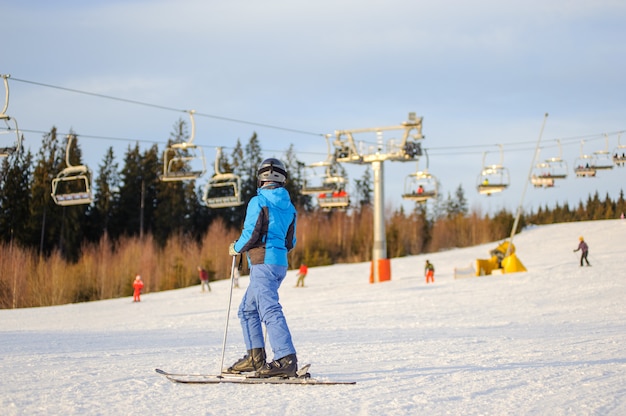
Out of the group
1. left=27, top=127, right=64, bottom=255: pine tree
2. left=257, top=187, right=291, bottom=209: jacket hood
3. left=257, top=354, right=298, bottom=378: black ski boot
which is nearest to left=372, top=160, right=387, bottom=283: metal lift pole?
left=257, top=187, right=291, bottom=209: jacket hood

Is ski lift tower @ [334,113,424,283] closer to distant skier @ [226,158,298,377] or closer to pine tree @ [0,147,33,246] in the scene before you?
distant skier @ [226,158,298,377]

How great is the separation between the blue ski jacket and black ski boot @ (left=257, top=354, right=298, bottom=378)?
0.78 m

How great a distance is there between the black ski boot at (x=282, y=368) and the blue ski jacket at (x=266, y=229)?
30.6 inches

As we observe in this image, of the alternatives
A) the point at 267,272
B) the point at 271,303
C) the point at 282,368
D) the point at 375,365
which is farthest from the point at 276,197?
the point at 375,365

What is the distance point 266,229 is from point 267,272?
1.15 feet

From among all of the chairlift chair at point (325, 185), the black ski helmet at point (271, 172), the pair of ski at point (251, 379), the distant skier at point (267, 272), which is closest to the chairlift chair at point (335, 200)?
the chairlift chair at point (325, 185)

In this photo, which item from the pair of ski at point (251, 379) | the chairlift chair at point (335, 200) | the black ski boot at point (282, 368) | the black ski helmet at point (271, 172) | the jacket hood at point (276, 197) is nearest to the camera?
the pair of ski at point (251, 379)

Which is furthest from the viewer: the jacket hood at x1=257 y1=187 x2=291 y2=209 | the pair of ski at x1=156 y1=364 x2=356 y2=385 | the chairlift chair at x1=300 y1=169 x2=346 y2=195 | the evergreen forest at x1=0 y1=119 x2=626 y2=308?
the evergreen forest at x1=0 y1=119 x2=626 y2=308

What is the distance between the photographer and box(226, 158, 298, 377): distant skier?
5.98 metres

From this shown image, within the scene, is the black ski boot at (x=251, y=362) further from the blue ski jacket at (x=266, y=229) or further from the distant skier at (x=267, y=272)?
the blue ski jacket at (x=266, y=229)

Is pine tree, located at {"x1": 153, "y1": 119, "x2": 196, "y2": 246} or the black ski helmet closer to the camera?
the black ski helmet

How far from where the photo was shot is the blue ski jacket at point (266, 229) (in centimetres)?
598

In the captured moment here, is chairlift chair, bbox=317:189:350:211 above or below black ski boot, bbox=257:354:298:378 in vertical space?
above

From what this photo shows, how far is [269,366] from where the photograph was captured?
6.02 m
